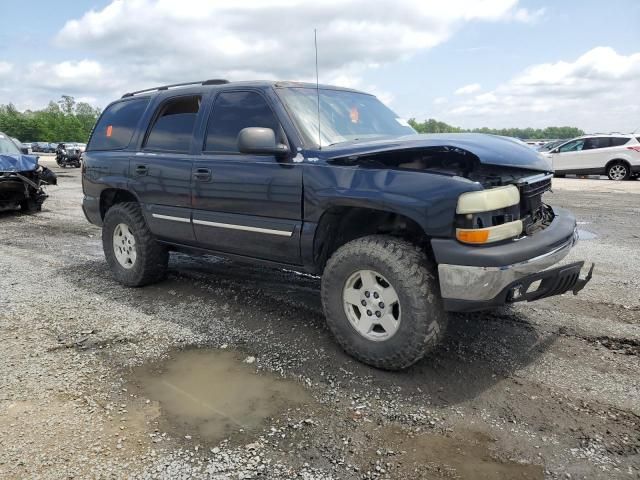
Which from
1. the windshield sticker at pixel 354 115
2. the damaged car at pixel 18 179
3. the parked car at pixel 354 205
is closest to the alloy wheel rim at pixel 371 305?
the parked car at pixel 354 205

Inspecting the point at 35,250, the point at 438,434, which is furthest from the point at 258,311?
the point at 35,250

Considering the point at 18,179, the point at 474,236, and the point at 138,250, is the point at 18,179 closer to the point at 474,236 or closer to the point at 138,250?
the point at 138,250

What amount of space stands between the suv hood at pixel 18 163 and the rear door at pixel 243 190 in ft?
25.9

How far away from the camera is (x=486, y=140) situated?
357cm

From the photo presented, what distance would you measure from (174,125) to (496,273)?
3343mm

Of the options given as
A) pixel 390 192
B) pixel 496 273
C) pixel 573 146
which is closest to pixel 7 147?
pixel 390 192

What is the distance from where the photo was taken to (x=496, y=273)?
2963mm

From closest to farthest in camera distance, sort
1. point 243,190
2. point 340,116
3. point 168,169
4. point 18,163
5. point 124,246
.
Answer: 1. point 243,190
2. point 340,116
3. point 168,169
4. point 124,246
5. point 18,163

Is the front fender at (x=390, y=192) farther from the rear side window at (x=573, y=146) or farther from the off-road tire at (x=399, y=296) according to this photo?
the rear side window at (x=573, y=146)

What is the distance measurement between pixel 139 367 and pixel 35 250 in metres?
4.89

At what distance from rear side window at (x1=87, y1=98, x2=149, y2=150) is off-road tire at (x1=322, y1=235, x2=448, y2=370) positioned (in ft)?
10.00

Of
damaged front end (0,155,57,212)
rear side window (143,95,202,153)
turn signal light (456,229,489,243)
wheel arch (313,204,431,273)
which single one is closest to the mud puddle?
turn signal light (456,229,489,243)

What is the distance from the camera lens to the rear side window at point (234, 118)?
13.4ft

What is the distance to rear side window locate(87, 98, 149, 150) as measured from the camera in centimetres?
532
